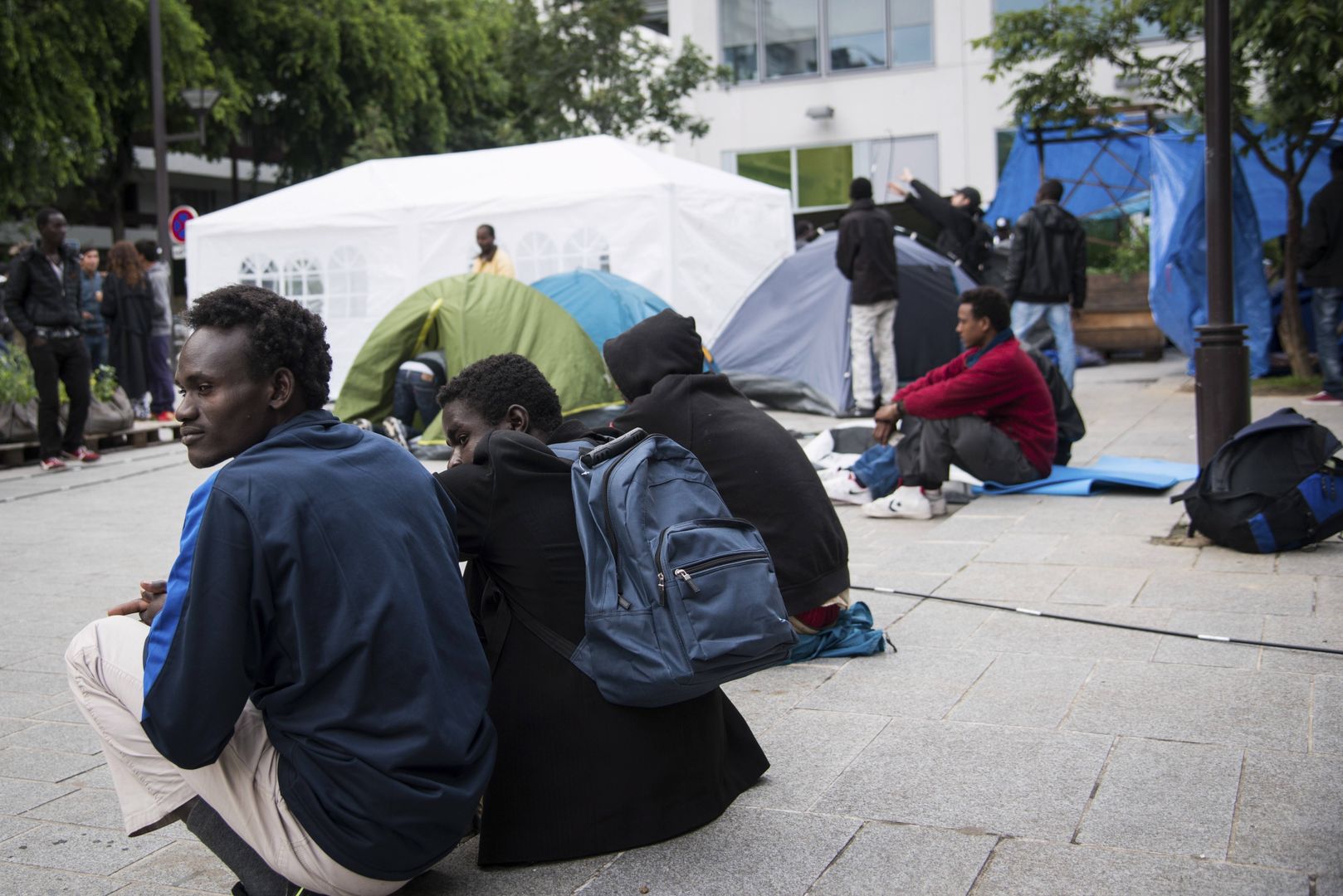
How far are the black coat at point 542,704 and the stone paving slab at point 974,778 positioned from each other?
63 cm

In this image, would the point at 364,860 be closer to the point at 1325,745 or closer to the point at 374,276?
the point at 1325,745

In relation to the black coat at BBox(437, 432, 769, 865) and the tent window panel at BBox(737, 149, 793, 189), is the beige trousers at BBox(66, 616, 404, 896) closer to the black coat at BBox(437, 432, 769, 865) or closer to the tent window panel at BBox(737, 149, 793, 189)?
the black coat at BBox(437, 432, 769, 865)

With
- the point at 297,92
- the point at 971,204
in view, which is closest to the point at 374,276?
the point at 971,204

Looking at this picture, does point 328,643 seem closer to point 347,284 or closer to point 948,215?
point 948,215

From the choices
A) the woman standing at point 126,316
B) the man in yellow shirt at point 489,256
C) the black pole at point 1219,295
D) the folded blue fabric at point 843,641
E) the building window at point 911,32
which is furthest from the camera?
the building window at point 911,32

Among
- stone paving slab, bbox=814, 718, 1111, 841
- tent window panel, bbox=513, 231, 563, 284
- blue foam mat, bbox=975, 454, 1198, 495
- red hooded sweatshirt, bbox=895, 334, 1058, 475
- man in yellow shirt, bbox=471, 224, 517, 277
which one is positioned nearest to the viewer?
stone paving slab, bbox=814, 718, 1111, 841

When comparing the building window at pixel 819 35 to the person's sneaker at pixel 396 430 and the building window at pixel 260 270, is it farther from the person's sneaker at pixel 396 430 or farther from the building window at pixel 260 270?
the person's sneaker at pixel 396 430

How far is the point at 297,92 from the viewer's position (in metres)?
27.7

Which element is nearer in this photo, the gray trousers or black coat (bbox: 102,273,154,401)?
the gray trousers

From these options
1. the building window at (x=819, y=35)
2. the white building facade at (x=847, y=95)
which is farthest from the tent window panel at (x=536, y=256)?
the building window at (x=819, y=35)

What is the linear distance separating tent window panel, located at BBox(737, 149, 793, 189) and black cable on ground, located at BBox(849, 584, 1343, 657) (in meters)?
20.7

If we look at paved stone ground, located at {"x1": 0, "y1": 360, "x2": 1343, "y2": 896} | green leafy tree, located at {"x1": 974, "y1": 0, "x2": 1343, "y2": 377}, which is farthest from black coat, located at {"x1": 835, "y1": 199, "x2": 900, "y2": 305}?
paved stone ground, located at {"x1": 0, "y1": 360, "x2": 1343, "y2": 896}

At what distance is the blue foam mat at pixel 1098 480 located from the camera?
25.5 feet

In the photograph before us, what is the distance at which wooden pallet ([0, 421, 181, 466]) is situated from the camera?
10531 millimetres
